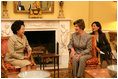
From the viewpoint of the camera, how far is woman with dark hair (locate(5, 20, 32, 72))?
10.2 ft

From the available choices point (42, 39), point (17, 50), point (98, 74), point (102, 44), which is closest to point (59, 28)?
point (42, 39)

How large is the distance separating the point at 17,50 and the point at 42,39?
2.11m

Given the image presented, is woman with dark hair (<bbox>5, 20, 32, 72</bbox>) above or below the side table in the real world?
above

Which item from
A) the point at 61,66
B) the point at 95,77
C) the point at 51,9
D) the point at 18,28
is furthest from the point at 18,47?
the point at 51,9

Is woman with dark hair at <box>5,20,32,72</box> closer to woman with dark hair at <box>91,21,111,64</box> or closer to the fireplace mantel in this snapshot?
woman with dark hair at <box>91,21,111,64</box>

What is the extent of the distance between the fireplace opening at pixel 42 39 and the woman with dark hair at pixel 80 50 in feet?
5.61

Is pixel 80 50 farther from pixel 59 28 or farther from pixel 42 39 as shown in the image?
pixel 42 39

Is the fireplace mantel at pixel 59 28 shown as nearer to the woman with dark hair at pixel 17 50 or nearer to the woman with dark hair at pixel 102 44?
the woman with dark hair at pixel 102 44

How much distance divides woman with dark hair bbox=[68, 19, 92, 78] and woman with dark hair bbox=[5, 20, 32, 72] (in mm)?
865

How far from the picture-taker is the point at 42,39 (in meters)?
5.31

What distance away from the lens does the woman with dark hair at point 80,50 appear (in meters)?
3.48

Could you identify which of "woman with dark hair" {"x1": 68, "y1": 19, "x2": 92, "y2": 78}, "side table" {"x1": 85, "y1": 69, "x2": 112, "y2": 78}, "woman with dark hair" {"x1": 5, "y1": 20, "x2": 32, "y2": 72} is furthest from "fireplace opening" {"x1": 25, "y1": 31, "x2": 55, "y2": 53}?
"side table" {"x1": 85, "y1": 69, "x2": 112, "y2": 78}

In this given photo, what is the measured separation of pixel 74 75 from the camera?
11.7ft

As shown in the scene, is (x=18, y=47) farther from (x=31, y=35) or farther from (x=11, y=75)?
(x=31, y=35)
